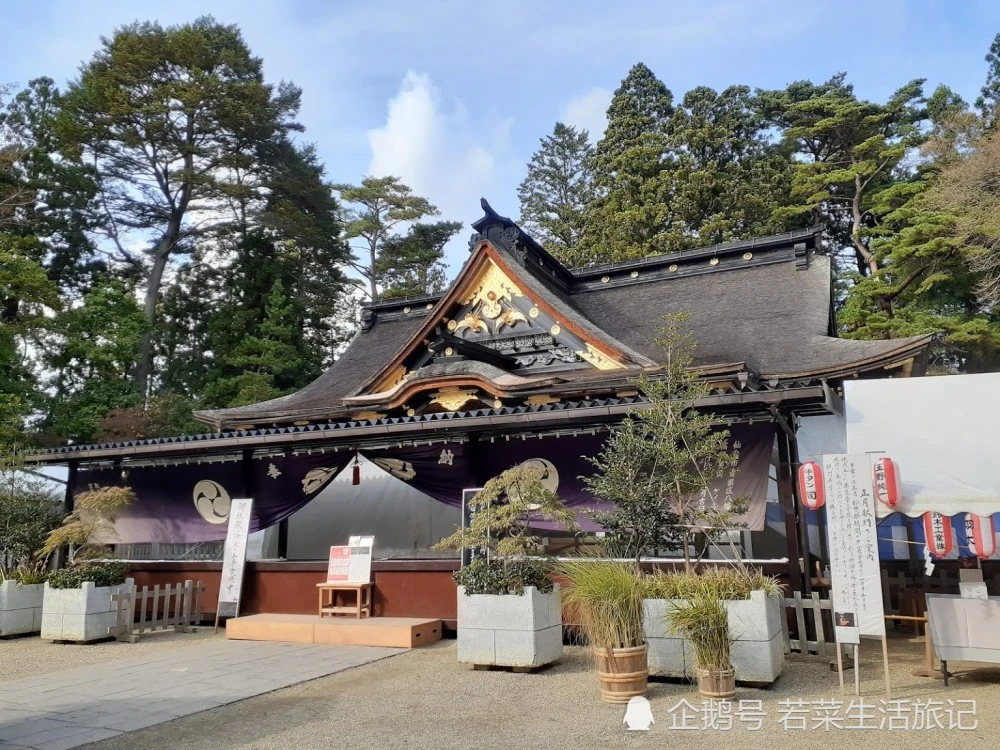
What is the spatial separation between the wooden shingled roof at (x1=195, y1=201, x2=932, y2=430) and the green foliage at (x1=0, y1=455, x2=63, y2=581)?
330 centimetres

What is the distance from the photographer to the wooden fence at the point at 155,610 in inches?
374

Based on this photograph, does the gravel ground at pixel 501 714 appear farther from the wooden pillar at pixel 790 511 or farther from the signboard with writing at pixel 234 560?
the signboard with writing at pixel 234 560

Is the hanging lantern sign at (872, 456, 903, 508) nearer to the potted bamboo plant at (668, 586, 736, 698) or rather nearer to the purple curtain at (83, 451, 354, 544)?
the potted bamboo plant at (668, 586, 736, 698)

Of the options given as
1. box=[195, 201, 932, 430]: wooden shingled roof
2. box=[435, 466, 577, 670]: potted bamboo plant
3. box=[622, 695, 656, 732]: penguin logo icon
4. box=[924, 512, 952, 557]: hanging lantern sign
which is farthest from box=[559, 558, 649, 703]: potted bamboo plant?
box=[195, 201, 932, 430]: wooden shingled roof

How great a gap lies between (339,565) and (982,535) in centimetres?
741

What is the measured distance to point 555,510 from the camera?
715cm

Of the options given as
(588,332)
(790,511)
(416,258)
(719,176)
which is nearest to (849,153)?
(719,176)

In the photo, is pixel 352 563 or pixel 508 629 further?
pixel 352 563

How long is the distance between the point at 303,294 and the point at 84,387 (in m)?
10.9

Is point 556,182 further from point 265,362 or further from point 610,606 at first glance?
point 610,606

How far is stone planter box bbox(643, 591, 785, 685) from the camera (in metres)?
5.94

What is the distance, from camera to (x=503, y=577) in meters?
7.02

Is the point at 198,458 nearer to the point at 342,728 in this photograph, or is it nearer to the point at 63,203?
the point at 342,728

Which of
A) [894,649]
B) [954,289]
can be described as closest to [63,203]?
[894,649]
